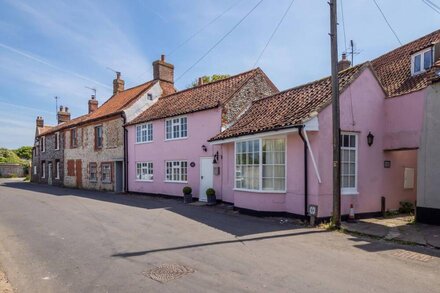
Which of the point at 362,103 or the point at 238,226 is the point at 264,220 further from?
the point at 362,103

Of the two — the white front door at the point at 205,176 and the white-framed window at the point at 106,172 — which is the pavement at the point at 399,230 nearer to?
the white front door at the point at 205,176

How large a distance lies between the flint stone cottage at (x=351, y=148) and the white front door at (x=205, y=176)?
3.52 meters

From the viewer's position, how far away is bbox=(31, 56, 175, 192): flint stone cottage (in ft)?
85.2

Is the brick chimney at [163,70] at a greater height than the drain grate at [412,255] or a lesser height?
greater

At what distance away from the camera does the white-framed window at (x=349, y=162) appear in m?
12.7

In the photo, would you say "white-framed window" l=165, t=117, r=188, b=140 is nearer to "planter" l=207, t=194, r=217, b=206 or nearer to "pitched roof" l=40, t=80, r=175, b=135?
"planter" l=207, t=194, r=217, b=206

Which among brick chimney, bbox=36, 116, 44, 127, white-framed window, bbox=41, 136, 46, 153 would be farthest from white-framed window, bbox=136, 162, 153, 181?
brick chimney, bbox=36, 116, 44, 127

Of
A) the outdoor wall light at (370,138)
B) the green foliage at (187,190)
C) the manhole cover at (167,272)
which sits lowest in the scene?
the manhole cover at (167,272)

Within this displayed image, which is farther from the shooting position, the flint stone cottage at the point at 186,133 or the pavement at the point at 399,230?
the flint stone cottage at the point at 186,133

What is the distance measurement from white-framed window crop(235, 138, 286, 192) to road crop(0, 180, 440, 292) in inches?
62.7

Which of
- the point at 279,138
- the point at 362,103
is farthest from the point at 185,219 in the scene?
the point at 362,103

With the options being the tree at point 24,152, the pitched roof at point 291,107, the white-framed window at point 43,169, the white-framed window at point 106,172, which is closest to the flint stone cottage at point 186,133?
the pitched roof at point 291,107

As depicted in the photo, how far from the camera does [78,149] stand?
31578mm

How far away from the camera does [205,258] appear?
7.54m
